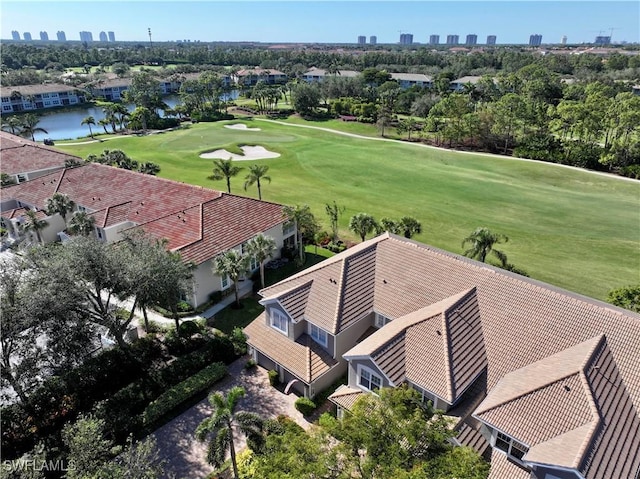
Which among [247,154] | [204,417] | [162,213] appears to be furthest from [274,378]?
[247,154]

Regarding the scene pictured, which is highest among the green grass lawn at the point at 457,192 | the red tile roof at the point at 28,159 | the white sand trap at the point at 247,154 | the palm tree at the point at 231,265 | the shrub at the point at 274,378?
the red tile roof at the point at 28,159

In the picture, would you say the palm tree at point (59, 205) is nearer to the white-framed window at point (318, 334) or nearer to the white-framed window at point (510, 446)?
the white-framed window at point (318, 334)

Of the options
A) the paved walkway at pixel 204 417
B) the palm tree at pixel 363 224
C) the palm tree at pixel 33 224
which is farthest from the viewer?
the palm tree at pixel 33 224

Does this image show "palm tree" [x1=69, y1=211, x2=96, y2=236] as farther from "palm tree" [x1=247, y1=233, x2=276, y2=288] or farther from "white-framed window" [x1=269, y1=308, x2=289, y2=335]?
"white-framed window" [x1=269, y1=308, x2=289, y2=335]

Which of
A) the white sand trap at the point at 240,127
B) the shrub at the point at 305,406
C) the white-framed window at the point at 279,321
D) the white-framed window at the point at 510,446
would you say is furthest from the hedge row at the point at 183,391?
the white sand trap at the point at 240,127

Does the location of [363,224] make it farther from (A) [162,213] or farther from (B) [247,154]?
(B) [247,154]

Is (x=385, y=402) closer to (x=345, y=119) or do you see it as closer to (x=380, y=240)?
(x=380, y=240)

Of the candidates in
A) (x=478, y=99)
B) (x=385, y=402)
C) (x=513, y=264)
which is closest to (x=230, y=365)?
(x=385, y=402)

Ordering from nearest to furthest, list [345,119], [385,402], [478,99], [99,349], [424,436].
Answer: [424,436] < [385,402] < [99,349] < [345,119] < [478,99]
